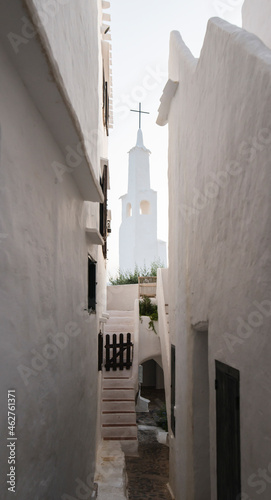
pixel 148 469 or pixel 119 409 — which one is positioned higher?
pixel 119 409

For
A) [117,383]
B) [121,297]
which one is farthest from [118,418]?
[121,297]

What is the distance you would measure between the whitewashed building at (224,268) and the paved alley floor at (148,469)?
0.73m

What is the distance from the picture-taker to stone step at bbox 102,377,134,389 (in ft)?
36.3

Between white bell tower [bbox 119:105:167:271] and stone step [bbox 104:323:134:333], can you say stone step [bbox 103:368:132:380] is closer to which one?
stone step [bbox 104:323:134:333]

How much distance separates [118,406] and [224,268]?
23.9 ft

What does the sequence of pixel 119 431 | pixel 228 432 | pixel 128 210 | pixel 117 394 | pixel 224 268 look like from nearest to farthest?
pixel 228 432
pixel 224 268
pixel 119 431
pixel 117 394
pixel 128 210

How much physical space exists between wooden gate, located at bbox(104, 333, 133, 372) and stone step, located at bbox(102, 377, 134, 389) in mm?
482

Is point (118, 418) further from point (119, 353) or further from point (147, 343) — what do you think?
point (147, 343)

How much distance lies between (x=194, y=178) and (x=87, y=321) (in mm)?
2725

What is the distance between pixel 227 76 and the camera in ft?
14.4

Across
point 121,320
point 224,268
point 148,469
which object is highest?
point 224,268

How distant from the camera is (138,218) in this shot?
23.0 metres

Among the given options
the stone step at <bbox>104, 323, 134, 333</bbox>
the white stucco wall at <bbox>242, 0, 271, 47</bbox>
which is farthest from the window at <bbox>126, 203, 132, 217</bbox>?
the white stucco wall at <bbox>242, 0, 271, 47</bbox>

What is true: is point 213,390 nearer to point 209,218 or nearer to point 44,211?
point 209,218
